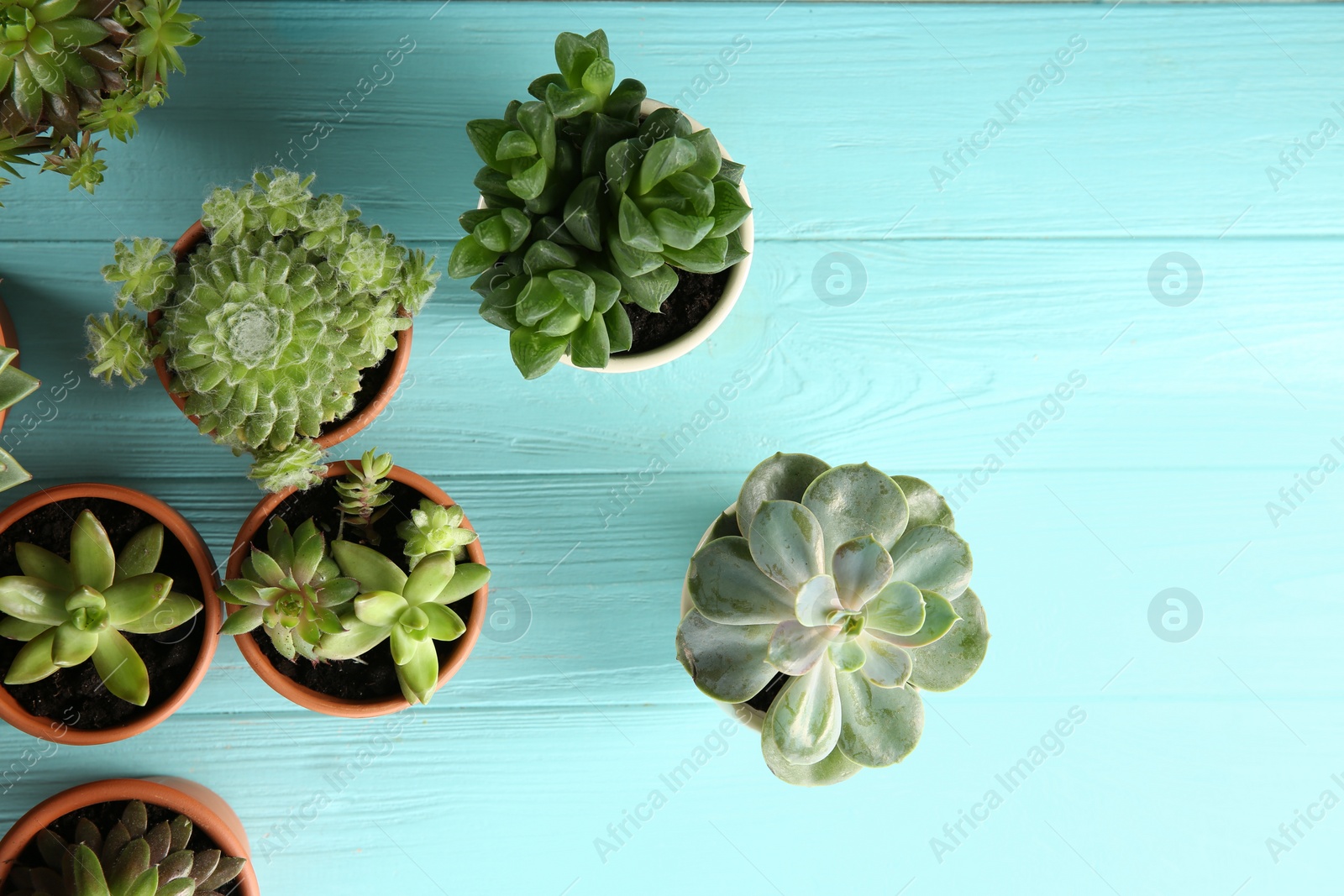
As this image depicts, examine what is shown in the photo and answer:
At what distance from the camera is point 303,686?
0.92 metres

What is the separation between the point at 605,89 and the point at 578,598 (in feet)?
1.98

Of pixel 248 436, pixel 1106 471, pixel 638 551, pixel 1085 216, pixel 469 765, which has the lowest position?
pixel 469 765

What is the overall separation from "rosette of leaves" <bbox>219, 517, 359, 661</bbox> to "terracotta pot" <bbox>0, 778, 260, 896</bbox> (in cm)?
25

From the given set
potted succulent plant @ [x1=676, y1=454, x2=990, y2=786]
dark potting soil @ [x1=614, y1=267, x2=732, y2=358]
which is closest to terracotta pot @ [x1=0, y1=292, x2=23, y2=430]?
dark potting soil @ [x1=614, y1=267, x2=732, y2=358]

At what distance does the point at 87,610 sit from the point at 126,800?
0.28 meters

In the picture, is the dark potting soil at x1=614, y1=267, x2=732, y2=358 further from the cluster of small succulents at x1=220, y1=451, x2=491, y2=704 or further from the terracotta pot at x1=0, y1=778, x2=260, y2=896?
the terracotta pot at x1=0, y1=778, x2=260, y2=896

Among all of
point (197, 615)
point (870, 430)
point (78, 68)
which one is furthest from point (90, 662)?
point (870, 430)

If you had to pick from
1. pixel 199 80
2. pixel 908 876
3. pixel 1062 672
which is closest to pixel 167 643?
pixel 199 80

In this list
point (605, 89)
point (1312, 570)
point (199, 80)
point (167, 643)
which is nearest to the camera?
point (605, 89)

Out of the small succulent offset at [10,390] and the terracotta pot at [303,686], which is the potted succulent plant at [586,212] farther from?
the small succulent offset at [10,390]

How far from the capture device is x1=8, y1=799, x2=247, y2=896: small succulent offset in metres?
0.83

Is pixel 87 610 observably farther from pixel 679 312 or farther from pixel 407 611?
pixel 679 312

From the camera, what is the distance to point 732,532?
954 mm

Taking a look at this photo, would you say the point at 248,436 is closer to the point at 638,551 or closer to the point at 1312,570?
the point at 638,551
